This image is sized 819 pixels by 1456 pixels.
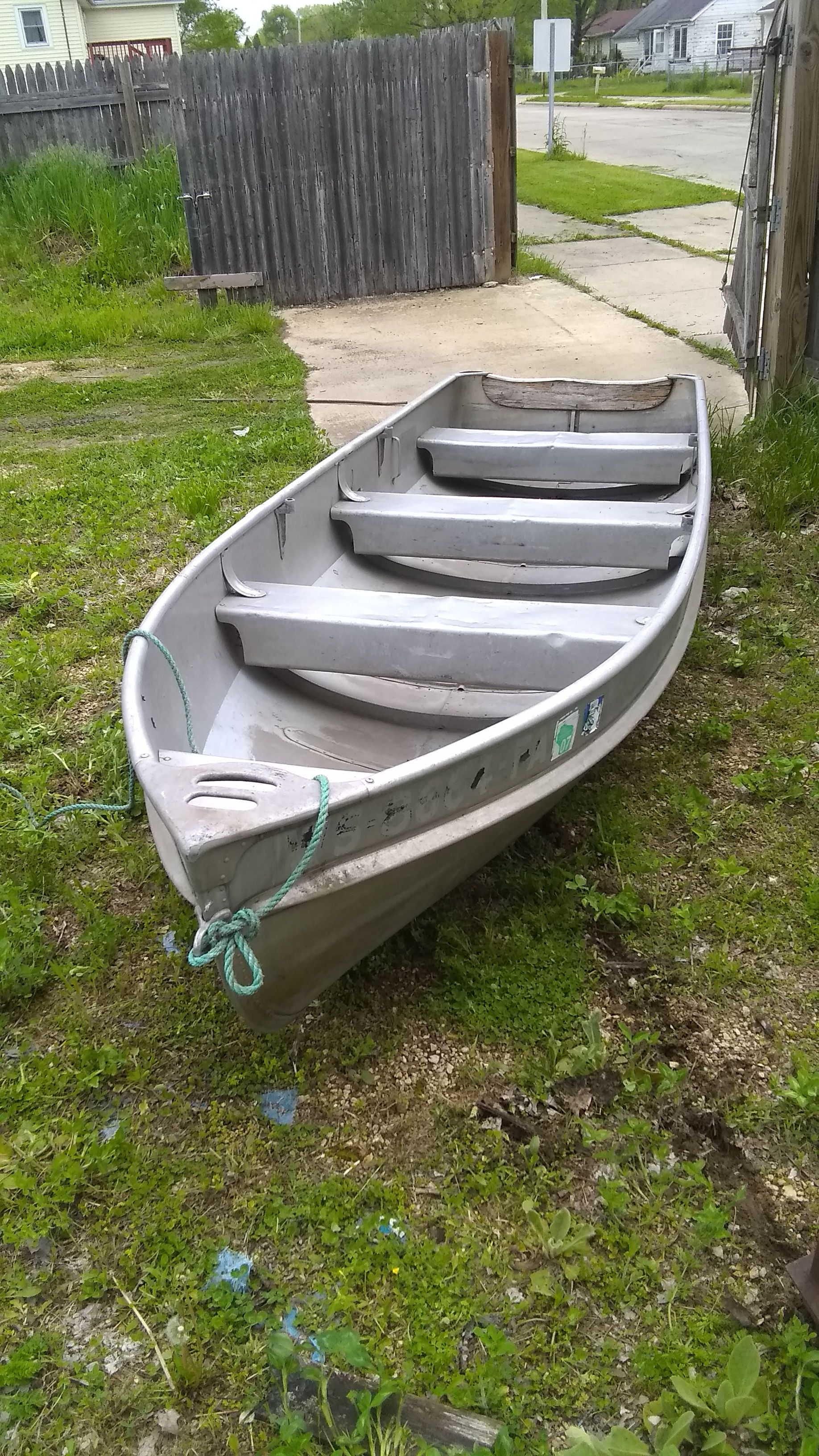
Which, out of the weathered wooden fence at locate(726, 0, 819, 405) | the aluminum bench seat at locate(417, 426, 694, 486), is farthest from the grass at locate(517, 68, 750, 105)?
the aluminum bench seat at locate(417, 426, 694, 486)

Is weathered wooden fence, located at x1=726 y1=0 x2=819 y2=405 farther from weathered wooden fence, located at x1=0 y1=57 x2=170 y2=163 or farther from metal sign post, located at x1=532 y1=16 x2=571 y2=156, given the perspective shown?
metal sign post, located at x1=532 y1=16 x2=571 y2=156

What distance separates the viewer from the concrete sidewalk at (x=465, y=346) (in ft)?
26.5

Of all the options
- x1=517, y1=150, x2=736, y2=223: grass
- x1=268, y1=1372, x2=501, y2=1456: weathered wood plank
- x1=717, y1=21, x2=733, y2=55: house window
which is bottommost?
x1=268, y1=1372, x2=501, y2=1456: weathered wood plank

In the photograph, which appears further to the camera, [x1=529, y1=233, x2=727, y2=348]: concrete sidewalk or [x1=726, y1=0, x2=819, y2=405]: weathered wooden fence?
[x1=529, y1=233, x2=727, y2=348]: concrete sidewalk

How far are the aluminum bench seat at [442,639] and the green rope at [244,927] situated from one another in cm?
118

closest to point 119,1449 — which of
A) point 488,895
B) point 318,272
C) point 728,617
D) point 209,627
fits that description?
point 488,895

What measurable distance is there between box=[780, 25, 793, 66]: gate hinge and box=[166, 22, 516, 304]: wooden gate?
5.28 meters

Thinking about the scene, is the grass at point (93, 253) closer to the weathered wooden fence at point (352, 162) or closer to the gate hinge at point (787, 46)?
the weathered wooden fence at point (352, 162)

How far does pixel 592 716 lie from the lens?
2857 millimetres

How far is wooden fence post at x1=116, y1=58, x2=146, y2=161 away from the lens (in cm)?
1255

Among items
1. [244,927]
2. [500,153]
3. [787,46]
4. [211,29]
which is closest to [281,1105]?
[244,927]

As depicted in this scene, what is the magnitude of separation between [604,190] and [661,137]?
9929 mm

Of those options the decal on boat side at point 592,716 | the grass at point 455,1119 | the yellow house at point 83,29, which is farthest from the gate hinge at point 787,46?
the yellow house at point 83,29

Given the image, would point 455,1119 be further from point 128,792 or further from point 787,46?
point 787,46
